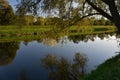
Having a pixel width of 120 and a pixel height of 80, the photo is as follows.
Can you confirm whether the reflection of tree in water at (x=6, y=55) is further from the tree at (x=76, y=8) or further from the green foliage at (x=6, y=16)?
the green foliage at (x=6, y=16)

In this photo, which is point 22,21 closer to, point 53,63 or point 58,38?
point 58,38

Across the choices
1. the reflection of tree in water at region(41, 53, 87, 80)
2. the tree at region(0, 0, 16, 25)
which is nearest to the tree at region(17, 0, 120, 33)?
the reflection of tree in water at region(41, 53, 87, 80)

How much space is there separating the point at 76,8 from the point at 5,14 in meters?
61.5

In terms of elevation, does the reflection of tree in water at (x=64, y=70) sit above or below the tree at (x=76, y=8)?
below

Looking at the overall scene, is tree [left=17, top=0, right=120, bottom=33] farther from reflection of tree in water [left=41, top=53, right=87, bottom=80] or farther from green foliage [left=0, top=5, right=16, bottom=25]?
green foliage [left=0, top=5, right=16, bottom=25]

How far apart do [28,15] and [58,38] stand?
3.45 metres

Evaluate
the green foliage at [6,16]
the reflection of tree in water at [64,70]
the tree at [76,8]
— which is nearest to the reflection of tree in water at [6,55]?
the reflection of tree in water at [64,70]

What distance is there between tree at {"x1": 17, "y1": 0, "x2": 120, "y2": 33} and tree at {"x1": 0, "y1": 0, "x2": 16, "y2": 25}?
58755 millimetres

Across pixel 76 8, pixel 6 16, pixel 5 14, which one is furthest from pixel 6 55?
pixel 5 14

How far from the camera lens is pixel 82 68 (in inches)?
957

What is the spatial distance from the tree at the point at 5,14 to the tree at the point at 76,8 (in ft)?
193

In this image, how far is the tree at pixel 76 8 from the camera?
53.0 ft

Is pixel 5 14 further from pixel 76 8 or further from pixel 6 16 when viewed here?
pixel 76 8

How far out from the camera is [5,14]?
3061 inches
